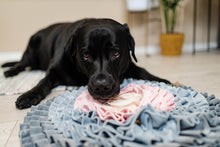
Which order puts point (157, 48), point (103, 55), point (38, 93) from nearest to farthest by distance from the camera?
point (103, 55), point (38, 93), point (157, 48)

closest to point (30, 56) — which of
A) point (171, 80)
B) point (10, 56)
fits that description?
point (10, 56)

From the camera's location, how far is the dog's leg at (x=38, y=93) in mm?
1204

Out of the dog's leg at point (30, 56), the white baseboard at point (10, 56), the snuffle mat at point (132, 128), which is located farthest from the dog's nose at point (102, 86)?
the white baseboard at point (10, 56)

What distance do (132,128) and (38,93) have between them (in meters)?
0.80

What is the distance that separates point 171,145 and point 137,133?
13 cm

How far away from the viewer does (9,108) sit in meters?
1.24

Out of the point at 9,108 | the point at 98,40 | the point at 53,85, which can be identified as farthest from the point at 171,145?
the point at 53,85

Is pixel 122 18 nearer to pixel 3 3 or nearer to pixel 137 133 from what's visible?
pixel 3 3

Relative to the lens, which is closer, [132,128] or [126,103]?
[132,128]

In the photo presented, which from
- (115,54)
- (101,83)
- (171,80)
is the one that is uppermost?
(115,54)

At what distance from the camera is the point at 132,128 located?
75cm

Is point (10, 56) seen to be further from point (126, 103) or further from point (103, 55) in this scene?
point (126, 103)

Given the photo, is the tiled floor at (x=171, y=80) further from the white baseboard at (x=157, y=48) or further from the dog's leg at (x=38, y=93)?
the white baseboard at (x=157, y=48)

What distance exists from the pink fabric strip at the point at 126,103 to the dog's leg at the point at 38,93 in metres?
0.34
